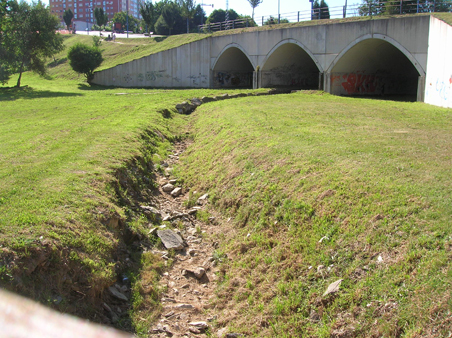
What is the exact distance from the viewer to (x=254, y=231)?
827 centimetres

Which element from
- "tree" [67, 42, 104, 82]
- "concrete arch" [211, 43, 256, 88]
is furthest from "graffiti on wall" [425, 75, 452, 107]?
"tree" [67, 42, 104, 82]

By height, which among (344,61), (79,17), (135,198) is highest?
(79,17)

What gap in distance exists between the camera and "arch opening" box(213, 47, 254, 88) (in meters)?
39.5

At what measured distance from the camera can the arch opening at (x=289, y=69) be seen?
34031 mm

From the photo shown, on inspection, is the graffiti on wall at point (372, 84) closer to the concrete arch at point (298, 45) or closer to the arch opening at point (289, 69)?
the concrete arch at point (298, 45)

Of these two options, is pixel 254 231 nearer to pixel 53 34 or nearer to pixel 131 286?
pixel 131 286

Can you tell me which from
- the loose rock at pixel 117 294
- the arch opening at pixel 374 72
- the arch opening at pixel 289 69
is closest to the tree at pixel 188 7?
the arch opening at pixel 289 69

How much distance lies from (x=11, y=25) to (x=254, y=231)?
31.4 meters

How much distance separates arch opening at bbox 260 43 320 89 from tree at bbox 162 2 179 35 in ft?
124

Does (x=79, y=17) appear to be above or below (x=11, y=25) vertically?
above

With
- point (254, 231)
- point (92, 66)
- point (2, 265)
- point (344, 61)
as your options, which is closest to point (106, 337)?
point (2, 265)

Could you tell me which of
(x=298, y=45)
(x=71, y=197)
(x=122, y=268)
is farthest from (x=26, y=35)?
(x=122, y=268)

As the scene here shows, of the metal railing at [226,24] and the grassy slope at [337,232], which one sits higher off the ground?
the metal railing at [226,24]

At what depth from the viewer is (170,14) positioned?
67.2 metres
